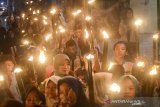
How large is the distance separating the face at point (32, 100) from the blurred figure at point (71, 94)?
350 mm

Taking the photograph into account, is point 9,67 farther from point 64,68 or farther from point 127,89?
point 127,89

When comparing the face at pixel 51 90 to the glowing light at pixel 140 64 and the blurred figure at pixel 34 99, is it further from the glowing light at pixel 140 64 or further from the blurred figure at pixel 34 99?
the glowing light at pixel 140 64

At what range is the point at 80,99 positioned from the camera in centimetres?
570

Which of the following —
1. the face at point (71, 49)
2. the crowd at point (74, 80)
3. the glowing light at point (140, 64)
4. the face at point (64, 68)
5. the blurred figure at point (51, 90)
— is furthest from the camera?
the face at point (71, 49)

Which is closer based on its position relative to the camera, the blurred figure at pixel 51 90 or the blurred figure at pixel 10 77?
the blurred figure at pixel 51 90

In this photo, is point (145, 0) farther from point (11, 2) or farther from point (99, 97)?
point (11, 2)

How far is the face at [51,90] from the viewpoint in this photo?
6.68 meters

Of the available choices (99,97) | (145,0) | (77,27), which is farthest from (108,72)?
(145,0)

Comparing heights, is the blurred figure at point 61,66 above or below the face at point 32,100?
above

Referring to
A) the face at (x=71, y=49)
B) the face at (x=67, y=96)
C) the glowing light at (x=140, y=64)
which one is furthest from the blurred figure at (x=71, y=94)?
the face at (x=71, y=49)

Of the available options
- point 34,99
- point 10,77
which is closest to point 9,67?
point 10,77

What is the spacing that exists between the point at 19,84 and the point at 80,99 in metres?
2.29

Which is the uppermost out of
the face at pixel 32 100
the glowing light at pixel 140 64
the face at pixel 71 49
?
the face at pixel 71 49

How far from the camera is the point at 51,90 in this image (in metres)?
6.74
